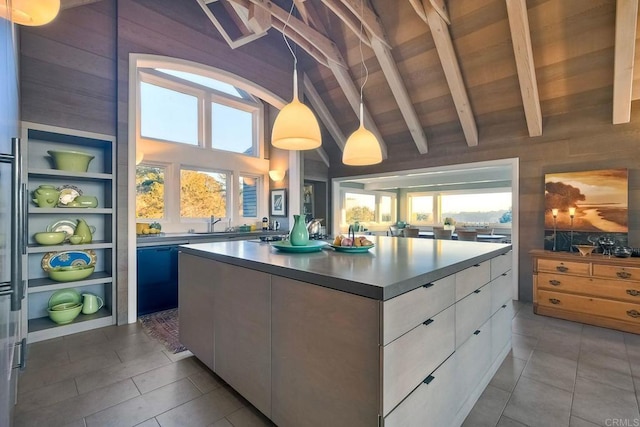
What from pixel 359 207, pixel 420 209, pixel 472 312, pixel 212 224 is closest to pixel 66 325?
pixel 212 224

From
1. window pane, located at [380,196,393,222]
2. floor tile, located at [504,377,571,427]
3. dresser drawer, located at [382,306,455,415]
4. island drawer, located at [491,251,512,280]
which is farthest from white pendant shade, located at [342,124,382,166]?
window pane, located at [380,196,393,222]

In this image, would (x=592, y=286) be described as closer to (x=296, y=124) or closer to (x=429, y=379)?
(x=429, y=379)

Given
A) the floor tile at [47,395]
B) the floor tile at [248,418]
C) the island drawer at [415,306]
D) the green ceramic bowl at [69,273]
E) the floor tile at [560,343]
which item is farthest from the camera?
the green ceramic bowl at [69,273]

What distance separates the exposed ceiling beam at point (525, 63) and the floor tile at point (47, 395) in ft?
15.7

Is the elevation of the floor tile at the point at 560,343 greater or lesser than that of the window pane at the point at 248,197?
lesser

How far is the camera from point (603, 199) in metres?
3.42

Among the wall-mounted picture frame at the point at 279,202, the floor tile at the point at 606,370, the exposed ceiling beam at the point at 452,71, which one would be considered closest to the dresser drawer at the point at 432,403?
the floor tile at the point at 606,370

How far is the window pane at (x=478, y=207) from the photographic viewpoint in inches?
305

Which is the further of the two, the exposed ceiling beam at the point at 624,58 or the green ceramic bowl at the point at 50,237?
the green ceramic bowl at the point at 50,237

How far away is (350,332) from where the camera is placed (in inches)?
Answer: 47.4

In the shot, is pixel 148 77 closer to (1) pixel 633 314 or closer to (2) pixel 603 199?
(2) pixel 603 199

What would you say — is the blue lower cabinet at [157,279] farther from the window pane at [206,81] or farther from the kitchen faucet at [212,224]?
the window pane at [206,81]

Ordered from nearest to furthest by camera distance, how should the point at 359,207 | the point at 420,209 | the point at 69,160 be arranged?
the point at 69,160
the point at 359,207
the point at 420,209

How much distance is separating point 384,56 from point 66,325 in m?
4.70
